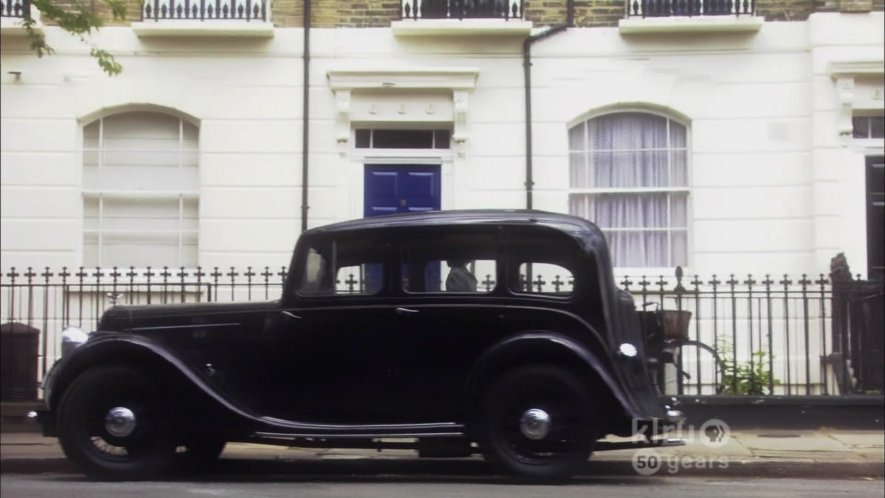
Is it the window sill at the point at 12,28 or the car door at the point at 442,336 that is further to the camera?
the window sill at the point at 12,28

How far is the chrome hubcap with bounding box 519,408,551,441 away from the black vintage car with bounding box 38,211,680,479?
0.04 ft

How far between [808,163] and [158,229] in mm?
7462

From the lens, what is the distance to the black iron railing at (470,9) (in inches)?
555

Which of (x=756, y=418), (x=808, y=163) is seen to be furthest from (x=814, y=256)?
(x=756, y=418)

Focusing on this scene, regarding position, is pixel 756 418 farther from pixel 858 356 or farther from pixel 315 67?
pixel 315 67

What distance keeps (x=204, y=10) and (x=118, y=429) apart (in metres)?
6.74

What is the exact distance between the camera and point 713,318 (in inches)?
510

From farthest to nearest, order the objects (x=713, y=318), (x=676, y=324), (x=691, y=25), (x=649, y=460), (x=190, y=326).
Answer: (x=691, y=25), (x=713, y=318), (x=676, y=324), (x=649, y=460), (x=190, y=326)

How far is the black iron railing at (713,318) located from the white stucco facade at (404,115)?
57cm

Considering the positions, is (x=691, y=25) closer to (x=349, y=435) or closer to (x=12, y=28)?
(x=349, y=435)

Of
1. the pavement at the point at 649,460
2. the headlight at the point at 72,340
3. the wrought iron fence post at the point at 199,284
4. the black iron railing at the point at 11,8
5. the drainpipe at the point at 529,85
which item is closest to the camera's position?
the headlight at the point at 72,340

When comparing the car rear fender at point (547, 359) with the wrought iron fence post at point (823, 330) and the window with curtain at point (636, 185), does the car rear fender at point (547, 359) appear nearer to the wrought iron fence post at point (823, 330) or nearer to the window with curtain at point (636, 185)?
the wrought iron fence post at point (823, 330)

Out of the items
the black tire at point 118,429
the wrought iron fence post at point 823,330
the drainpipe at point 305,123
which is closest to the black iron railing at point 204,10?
the drainpipe at point 305,123

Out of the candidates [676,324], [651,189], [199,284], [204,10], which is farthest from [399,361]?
[204,10]
